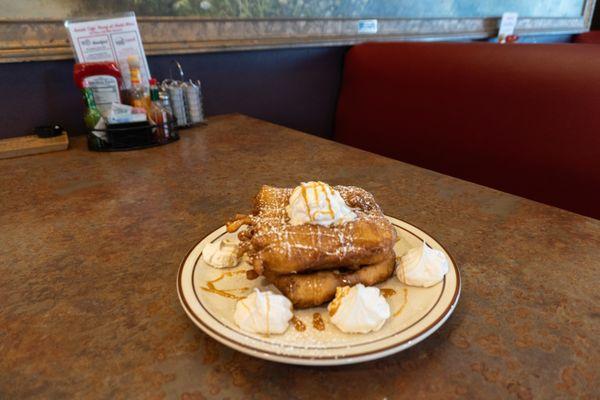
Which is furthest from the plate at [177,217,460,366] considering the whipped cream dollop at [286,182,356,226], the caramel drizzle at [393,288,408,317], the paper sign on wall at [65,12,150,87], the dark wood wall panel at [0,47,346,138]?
the dark wood wall panel at [0,47,346,138]

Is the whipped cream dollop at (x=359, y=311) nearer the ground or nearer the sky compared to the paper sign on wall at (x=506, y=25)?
nearer the ground

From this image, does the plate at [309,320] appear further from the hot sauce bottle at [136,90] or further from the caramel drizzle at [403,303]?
the hot sauce bottle at [136,90]

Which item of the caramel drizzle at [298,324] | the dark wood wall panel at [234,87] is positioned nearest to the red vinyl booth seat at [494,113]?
the dark wood wall panel at [234,87]

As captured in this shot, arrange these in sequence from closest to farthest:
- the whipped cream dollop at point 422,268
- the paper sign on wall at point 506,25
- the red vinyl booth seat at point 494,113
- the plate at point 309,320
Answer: the plate at point 309,320 → the whipped cream dollop at point 422,268 → the red vinyl booth seat at point 494,113 → the paper sign on wall at point 506,25

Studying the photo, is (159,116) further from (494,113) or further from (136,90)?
(494,113)

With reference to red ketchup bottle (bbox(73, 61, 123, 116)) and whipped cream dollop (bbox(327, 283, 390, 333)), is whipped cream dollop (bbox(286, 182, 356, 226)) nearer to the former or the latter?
whipped cream dollop (bbox(327, 283, 390, 333))

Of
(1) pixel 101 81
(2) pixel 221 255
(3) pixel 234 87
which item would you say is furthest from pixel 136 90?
(2) pixel 221 255

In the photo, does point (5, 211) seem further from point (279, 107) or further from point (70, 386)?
point (279, 107)

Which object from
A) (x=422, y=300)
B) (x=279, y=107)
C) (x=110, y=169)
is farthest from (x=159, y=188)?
(x=279, y=107)
